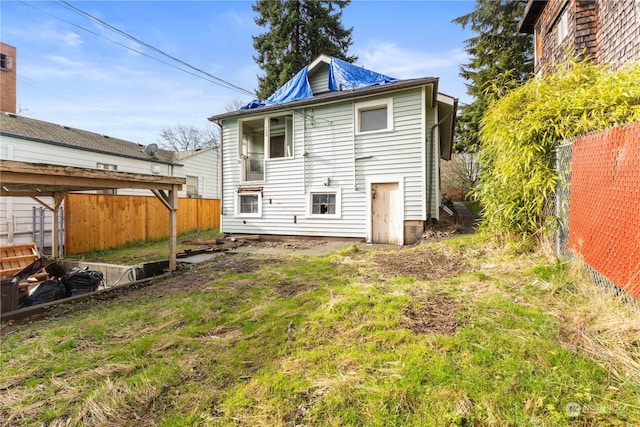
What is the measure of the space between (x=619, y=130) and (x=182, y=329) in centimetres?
489

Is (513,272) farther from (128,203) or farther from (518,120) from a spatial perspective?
(128,203)

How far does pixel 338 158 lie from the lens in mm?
9469

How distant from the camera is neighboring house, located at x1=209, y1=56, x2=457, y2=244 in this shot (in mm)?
8484

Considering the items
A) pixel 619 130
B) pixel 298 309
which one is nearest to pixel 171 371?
pixel 298 309

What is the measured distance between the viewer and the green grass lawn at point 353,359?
1.76m

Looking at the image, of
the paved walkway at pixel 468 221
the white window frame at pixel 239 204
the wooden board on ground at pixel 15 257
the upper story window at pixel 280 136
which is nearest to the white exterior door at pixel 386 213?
the paved walkway at pixel 468 221

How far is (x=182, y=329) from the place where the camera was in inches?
128

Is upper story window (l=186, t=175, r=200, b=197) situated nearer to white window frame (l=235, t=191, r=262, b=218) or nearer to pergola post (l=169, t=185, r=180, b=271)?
white window frame (l=235, t=191, r=262, b=218)

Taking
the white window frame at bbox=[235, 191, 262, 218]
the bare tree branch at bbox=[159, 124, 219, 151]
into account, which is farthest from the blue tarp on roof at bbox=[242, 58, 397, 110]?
the bare tree branch at bbox=[159, 124, 219, 151]

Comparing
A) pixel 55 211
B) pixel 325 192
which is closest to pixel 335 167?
pixel 325 192

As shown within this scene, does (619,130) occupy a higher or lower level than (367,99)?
lower

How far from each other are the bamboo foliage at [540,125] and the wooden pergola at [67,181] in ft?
21.4

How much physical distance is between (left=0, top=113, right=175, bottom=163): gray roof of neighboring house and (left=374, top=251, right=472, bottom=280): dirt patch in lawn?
12634mm

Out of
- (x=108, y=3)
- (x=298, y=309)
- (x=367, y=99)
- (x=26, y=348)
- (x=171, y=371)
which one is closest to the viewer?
(x=171, y=371)
